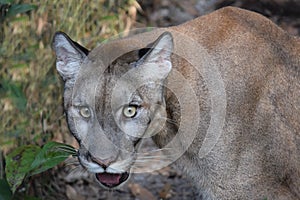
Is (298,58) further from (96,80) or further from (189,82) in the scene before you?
(96,80)

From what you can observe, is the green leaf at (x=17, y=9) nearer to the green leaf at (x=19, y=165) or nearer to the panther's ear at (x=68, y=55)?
the panther's ear at (x=68, y=55)

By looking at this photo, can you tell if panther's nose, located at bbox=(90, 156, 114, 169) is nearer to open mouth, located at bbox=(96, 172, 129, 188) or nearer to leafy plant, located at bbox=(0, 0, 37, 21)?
open mouth, located at bbox=(96, 172, 129, 188)

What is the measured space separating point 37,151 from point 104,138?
982 mm

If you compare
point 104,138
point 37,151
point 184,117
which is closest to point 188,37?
point 184,117

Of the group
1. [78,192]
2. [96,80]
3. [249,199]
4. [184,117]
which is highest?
[96,80]

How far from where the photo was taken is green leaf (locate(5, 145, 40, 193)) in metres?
4.95

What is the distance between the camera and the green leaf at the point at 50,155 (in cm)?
491

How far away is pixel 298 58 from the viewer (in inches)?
198

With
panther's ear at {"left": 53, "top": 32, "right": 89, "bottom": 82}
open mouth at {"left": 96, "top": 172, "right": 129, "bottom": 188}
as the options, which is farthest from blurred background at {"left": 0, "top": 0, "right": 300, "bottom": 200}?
open mouth at {"left": 96, "top": 172, "right": 129, "bottom": 188}

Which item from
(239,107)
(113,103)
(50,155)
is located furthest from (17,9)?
(239,107)

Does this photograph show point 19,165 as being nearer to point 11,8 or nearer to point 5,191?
point 5,191

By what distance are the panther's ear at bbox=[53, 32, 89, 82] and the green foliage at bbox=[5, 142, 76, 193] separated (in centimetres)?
Answer: 55

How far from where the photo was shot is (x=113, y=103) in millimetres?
4336

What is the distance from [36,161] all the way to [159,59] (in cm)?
111
